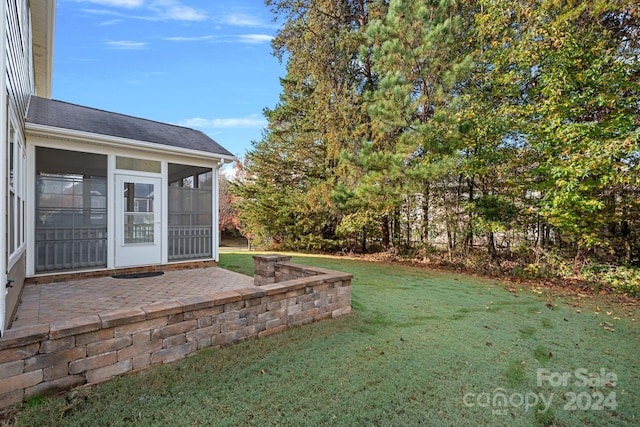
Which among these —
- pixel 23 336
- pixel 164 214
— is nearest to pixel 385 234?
pixel 164 214

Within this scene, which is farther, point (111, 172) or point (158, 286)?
point (111, 172)

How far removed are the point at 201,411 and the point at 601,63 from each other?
8041mm

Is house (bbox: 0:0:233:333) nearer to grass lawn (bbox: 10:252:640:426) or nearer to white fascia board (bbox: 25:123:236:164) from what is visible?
white fascia board (bbox: 25:123:236:164)

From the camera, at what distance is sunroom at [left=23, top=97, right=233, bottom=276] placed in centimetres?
534

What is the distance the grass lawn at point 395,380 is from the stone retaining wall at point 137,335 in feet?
0.35

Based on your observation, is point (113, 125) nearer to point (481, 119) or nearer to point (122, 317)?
point (122, 317)

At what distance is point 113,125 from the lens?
6254mm

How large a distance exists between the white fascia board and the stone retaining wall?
14.1 feet

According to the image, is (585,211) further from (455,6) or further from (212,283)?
(212,283)

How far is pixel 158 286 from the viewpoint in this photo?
16.7 feet

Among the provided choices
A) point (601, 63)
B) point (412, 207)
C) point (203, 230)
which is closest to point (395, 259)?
point (412, 207)

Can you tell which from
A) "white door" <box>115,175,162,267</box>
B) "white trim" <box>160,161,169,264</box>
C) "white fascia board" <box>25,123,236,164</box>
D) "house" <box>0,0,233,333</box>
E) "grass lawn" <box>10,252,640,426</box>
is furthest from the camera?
"white trim" <box>160,161,169,264</box>

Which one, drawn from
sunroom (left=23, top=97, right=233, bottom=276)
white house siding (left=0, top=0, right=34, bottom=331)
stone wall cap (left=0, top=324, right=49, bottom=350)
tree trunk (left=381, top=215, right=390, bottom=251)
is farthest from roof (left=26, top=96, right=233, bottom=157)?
tree trunk (left=381, top=215, right=390, bottom=251)

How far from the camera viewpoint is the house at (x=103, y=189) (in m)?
5.19
